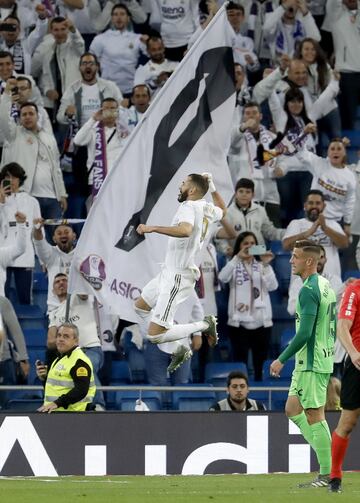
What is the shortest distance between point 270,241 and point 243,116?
5.62 feet

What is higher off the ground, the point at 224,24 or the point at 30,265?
the point at 224,24

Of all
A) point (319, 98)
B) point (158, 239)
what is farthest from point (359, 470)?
point (319, 98)

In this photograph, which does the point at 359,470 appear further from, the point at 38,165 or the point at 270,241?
the point at 38,165

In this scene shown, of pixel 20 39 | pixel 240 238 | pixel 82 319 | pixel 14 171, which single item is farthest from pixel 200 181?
pixel 20 39

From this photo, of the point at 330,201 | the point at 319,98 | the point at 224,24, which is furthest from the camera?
the point at 319,98

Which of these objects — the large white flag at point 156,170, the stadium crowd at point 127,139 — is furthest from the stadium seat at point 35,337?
the large white flag at point 156,170

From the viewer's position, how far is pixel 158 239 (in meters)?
14.9

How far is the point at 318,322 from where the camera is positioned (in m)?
11.7

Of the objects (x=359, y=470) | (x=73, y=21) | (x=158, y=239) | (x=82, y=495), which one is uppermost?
(x=73, y=21)

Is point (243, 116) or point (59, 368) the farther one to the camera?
point (243, 116)

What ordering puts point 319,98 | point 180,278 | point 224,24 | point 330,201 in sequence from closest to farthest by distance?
point 180,278
point 224,24
point 330,201
point 319,98

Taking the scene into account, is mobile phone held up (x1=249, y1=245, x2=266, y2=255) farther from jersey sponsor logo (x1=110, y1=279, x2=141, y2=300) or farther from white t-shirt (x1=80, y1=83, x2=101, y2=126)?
white t-shirt (x1=80, y1=83, x2=101, y2=126)

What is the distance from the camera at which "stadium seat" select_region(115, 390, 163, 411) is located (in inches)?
642

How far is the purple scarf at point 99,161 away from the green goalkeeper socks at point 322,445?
23.5ft
